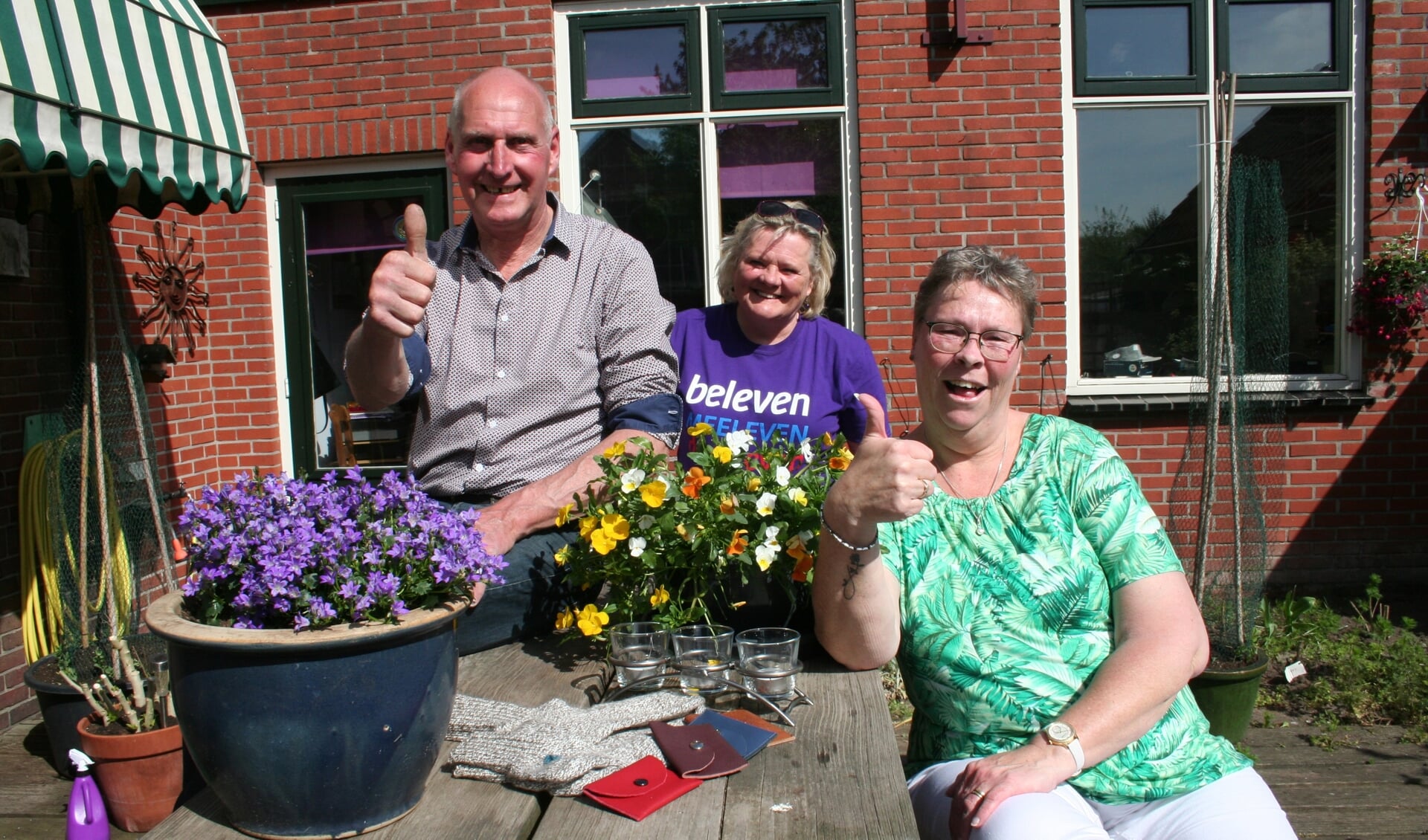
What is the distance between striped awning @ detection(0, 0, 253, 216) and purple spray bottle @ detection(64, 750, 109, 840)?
180cm

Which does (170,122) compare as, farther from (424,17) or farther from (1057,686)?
(1057,686)

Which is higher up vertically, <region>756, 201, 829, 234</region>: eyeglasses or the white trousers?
<region>756, 201, 829, 234</region>: eyeglasses

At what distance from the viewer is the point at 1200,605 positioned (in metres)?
3.81

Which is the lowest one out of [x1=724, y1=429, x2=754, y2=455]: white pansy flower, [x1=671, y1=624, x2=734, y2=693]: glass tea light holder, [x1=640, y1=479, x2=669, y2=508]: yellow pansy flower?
[x1=671, y1=624, x2=734, y2=693]: glass tea light holder

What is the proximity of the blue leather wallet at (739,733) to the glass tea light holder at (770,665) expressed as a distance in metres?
0.11

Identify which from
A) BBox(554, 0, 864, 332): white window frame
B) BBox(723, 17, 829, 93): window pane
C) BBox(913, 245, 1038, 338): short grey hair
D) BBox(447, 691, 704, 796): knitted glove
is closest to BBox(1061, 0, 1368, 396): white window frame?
→ BBox(554, 0, 864, 332): white window frame

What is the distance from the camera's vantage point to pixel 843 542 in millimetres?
1662

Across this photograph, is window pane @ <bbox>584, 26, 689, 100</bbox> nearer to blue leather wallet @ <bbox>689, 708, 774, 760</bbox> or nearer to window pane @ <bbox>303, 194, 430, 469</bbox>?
window pane @ <bbox>303, 194, 430, 469</bbox>

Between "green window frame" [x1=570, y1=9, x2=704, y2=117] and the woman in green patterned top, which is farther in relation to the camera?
"green window frame" [x1=570, y1=9, x2=704, y2=117]

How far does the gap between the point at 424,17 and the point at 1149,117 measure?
12.4 ft

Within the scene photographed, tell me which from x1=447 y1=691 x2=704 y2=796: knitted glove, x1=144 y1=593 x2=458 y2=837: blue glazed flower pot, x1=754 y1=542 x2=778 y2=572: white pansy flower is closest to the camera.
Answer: x1=144 y1=593 x2=458 y2=837: blue glazed flower pot

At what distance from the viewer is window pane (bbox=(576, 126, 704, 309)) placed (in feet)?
16.6

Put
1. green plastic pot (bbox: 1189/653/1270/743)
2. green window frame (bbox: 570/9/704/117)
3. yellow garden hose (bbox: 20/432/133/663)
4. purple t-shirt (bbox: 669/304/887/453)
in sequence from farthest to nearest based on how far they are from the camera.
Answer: green window frame (bbox: 570/9/704/117) → yellow garden hose (bbox: 20/432/133/663) → green plastic pot (bbox: 1189/653/1270/743) → purple t-shirt (bbox: 669/304/887/453)

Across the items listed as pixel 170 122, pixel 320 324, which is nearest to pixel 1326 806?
pixel 170 122
